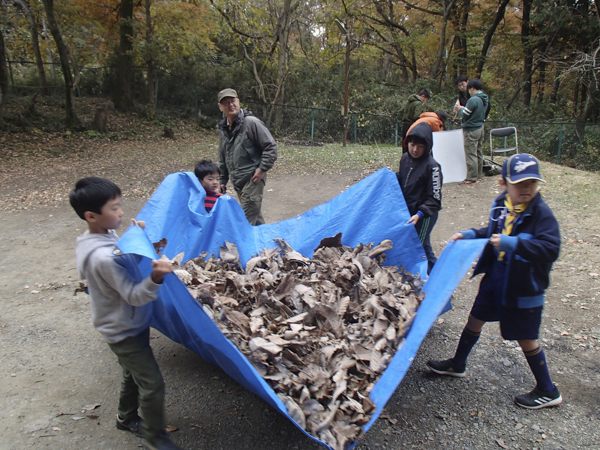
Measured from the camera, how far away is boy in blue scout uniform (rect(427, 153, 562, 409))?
2.06 metres

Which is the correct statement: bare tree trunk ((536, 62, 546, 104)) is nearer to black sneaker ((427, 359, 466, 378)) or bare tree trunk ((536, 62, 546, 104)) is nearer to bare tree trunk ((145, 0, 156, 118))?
bare tree trunk ((145, 0, 156, 118))

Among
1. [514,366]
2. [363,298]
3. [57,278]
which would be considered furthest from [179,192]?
[514,366]

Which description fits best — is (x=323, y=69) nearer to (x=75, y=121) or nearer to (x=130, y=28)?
(x=130, y=28)

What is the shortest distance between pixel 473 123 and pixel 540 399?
5694 mm

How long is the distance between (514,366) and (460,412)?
2.14ft

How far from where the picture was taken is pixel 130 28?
14.5 meters

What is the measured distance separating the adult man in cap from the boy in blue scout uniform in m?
2.25

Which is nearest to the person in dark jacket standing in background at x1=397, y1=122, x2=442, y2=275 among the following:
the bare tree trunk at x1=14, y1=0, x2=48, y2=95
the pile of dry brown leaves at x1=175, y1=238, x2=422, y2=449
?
the pile of dry brown leaves at x1=175, y1=238, x2=422, y2=449

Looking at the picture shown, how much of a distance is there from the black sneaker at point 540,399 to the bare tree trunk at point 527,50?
17.1 m

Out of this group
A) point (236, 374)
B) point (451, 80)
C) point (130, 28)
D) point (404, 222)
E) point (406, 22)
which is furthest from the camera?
point (406, 22)

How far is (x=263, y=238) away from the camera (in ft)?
12.1

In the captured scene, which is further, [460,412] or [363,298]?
[363,298]

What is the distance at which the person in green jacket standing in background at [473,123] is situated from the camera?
7.08 meters

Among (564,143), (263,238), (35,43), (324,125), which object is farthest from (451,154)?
(35,43)
